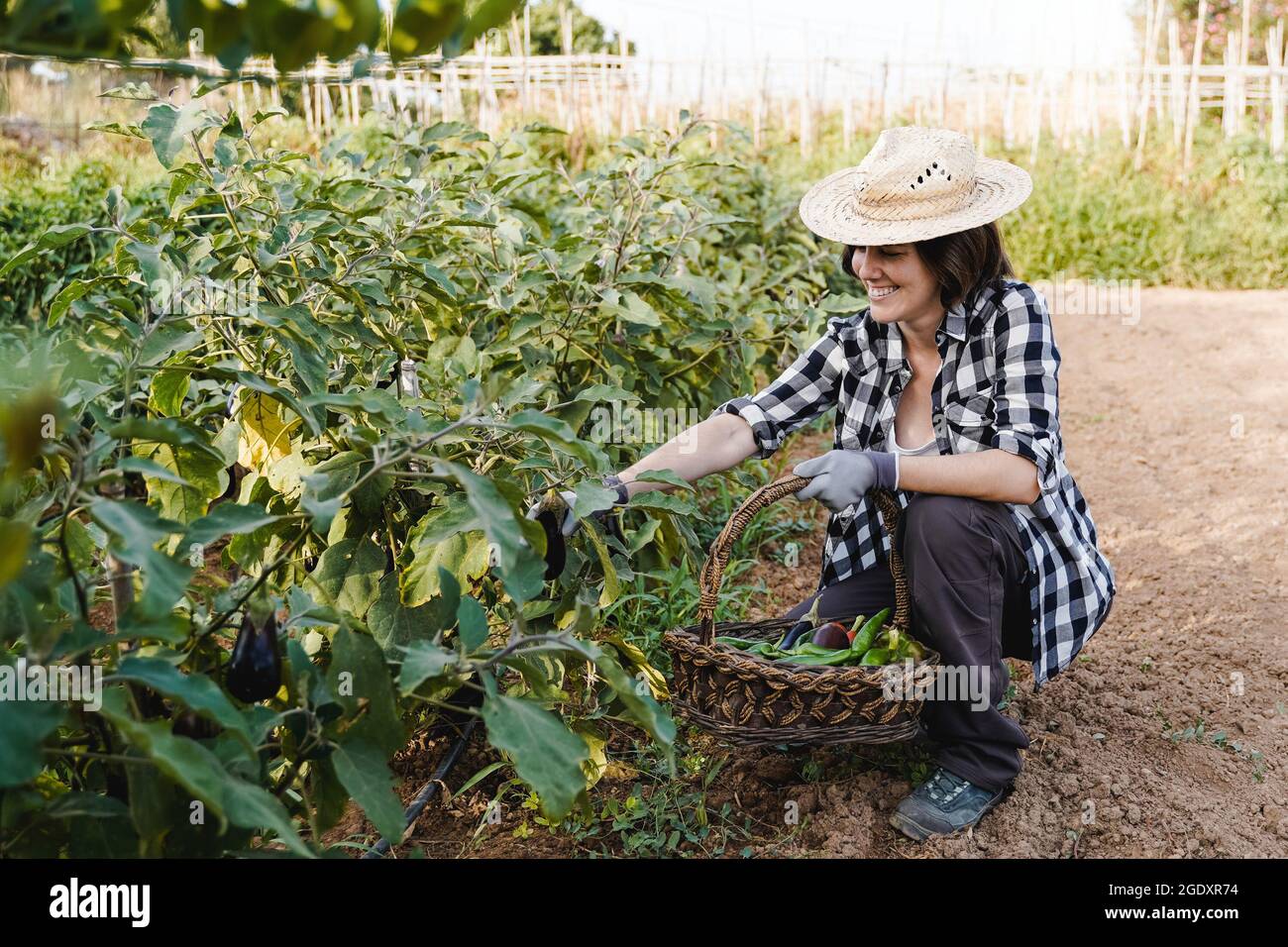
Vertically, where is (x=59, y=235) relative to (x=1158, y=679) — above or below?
above

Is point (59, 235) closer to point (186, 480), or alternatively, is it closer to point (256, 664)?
point (186, 480)

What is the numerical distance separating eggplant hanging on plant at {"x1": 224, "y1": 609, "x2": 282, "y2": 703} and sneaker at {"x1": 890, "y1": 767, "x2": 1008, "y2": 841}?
118cm

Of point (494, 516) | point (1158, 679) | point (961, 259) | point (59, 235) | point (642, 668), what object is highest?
point (59, 235)

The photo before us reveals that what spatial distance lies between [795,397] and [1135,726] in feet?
3.30

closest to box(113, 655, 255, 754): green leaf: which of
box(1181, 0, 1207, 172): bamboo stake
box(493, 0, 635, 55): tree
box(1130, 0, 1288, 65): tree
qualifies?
box(1181, 0, 1207, 172): bamboo stake

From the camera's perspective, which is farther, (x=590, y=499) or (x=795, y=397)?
(x=795, y=397)

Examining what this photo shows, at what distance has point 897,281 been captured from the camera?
7.00 ft

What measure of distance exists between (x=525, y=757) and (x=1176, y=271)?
310 inches

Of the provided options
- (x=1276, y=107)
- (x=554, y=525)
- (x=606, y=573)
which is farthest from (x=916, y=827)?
(x=1276, y=107)

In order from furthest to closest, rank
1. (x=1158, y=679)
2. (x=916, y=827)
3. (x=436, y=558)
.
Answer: (x=1158, y=679), (x=916, y=827), (x=436, y=558)

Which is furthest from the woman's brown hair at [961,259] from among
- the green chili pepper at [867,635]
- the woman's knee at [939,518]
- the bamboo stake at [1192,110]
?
the bamboo stake at [1192,110]

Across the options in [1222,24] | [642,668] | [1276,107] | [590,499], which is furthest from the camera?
[1222,24]

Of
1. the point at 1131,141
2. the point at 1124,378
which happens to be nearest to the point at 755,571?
the point at 1124,378

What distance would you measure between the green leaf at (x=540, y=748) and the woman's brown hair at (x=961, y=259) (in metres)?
1.28
